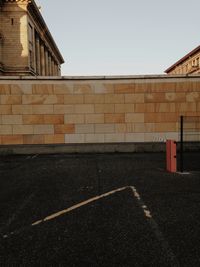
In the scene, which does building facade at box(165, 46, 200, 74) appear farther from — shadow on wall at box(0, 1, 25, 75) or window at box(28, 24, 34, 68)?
shadow on wall at box(0, 1, 25, 75)

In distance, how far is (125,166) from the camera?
941 centimetres

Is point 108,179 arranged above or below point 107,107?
below

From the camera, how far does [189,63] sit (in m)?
65.4

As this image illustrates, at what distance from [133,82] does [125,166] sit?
5171mm

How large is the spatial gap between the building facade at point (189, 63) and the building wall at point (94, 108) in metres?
51.7

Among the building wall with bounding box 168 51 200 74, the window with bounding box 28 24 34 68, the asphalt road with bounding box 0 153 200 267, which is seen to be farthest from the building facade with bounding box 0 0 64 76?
the building wall with bounding box 168 51 200 74

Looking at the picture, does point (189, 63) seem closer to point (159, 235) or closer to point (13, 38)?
point (13, 38)

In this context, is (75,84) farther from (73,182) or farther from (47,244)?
(47,244)

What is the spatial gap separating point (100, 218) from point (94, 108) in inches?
341

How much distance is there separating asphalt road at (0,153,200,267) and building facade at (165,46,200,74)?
58.6 meters

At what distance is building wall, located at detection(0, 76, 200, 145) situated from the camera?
12.4 m

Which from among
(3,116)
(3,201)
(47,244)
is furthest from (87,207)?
(3,116)

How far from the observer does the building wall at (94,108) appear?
12430 millimetres

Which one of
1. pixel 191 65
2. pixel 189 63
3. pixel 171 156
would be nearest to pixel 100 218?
pixel 171 156
